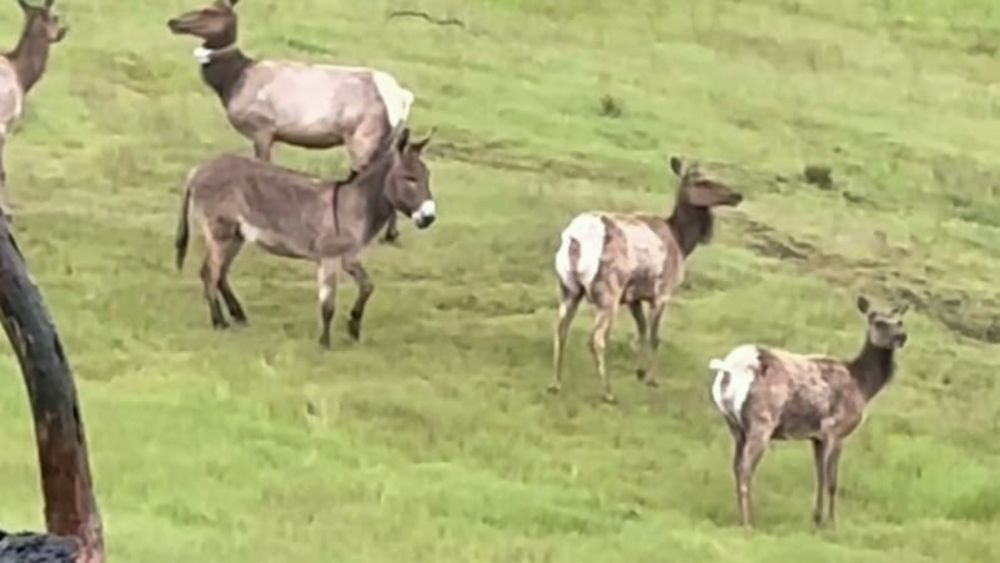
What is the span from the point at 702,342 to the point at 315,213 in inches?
110

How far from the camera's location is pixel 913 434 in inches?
581

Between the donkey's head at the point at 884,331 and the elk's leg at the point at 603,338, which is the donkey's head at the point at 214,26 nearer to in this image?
the elk's leg at the point at 603,338

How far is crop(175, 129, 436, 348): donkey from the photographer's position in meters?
15.2

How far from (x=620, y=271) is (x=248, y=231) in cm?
235

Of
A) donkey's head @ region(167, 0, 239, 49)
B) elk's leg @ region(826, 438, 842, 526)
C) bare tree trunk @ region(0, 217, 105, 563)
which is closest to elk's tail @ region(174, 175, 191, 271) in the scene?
donkey's head @ region(167, 0, 239, 49)

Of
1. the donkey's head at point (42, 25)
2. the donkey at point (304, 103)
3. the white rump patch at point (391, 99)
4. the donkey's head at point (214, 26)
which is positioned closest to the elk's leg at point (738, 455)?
the donkey at point (304, 103)

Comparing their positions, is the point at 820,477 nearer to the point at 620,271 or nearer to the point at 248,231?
the point at 620,271

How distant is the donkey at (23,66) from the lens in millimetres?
16828

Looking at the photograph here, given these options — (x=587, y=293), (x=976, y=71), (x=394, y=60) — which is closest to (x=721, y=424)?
(x=587, y=293)

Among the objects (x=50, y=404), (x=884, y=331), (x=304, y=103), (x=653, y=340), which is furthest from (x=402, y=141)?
(x=50, y=404)

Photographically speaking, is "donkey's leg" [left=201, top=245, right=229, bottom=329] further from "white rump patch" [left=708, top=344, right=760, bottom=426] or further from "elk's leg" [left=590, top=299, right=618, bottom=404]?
"white rump patch" [left=708, top=344, right=760, bottom=426]

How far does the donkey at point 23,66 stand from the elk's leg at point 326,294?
2773 millimetres

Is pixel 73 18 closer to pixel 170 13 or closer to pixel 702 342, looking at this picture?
pixel 170 13

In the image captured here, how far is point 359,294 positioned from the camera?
15.5 meters
